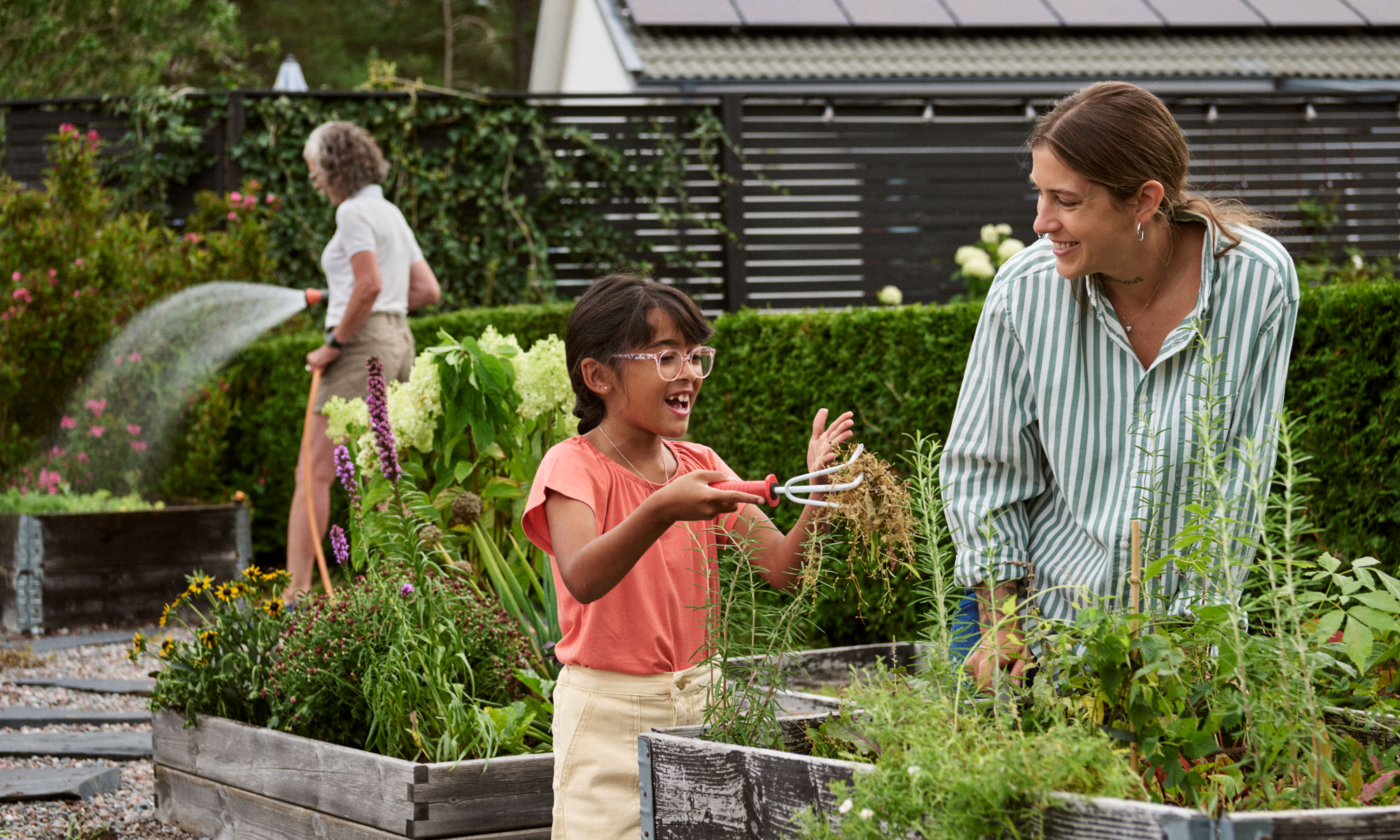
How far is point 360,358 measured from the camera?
4.93m

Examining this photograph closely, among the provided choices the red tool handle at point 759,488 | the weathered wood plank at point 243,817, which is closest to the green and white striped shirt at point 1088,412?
the red tool handle at point 759,488

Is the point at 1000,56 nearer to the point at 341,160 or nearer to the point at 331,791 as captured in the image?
the point at 341,160

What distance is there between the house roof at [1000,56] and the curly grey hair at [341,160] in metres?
5.14

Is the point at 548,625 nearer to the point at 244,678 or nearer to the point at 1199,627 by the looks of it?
the point at 244,678

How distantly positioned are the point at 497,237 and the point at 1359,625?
24.4 feet

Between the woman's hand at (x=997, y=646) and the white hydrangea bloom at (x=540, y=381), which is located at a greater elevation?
the white hydrangea bloom at (x=540, y=381)

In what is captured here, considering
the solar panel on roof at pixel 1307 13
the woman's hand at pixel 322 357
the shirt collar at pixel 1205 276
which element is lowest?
the shirt collar at pixel 1205 276

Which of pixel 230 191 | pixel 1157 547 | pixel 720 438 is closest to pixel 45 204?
pixel 230 191

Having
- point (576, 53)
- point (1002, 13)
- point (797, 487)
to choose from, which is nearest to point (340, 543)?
point (797, 487)

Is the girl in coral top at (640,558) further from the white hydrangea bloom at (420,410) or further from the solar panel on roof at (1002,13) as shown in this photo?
the solar panel on roof at (1002,13)

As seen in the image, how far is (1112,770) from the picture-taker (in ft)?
→ 3.69

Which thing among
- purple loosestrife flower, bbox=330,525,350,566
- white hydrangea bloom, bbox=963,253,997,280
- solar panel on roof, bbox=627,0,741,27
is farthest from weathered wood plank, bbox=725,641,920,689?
solar panel on roof, bbox=627,0,741,27

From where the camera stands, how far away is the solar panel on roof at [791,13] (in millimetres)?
10289

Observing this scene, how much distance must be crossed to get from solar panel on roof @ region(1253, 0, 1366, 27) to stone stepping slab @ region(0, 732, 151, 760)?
11.2 m
